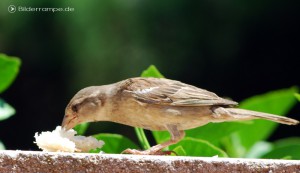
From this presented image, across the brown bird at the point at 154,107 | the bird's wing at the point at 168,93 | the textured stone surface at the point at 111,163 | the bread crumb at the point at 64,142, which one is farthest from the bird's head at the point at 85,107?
the textured stone surface at the point at 111,163

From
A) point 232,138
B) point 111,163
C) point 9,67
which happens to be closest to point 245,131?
point 232,138

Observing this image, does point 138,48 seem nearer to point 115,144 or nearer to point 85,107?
point 85,107

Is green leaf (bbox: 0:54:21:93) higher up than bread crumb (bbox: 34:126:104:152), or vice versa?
green leaf (bbox: 0:54:21:93)

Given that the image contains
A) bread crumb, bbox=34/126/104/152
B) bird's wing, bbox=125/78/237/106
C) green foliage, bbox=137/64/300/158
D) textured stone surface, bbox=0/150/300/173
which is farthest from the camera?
bird's wing, bbox=125/78/237/106

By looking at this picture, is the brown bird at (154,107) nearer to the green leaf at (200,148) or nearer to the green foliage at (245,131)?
the green foliage at (245,131)

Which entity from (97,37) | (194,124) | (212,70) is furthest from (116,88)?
(212,70)

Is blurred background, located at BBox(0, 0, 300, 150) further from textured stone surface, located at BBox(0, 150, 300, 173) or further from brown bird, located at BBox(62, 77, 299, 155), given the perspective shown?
textured stone surface, located at BBox(0, 150, 300, 173)

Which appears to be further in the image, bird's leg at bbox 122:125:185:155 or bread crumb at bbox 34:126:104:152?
bird's leg at bbox 122:125:185:155

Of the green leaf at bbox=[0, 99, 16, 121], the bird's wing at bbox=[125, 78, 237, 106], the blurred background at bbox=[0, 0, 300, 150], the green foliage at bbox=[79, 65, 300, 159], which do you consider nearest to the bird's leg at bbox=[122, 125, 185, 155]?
the green foliage at bbox=[79, 65, 300, 159]
